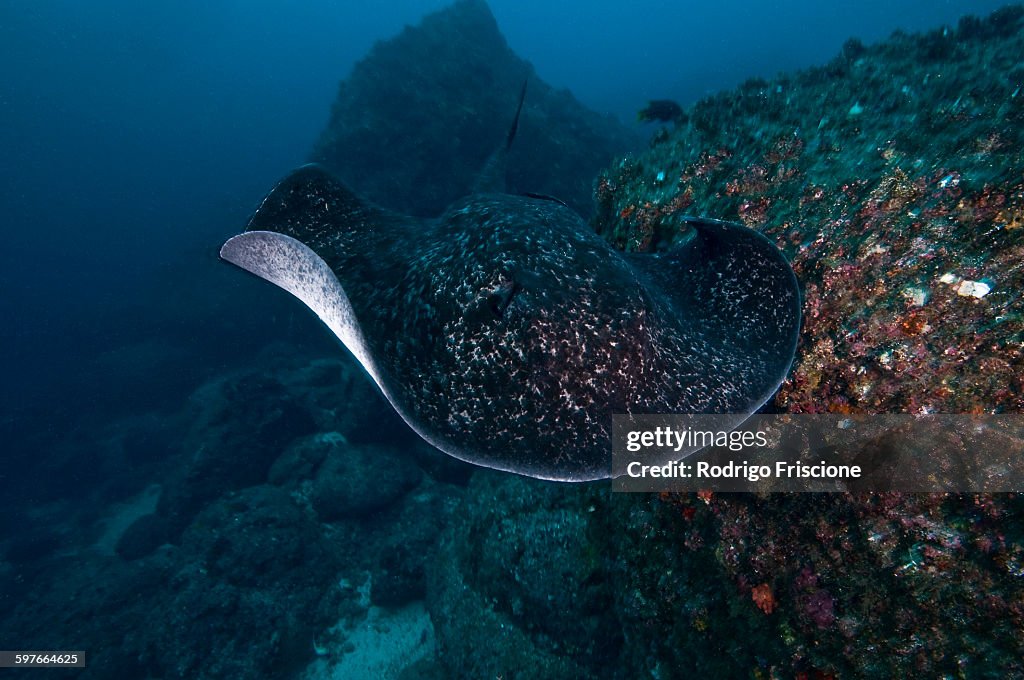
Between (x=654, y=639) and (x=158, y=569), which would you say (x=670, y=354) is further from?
(x=158, y=569)

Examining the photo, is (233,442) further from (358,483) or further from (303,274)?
(303,274)

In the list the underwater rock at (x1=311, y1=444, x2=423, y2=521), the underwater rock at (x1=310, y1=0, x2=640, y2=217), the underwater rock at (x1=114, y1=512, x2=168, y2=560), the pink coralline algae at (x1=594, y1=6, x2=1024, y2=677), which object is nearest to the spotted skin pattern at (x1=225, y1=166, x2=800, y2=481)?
Result: the pink coralline algae at (x1=594, y1=6, x2=1024, y2=677)

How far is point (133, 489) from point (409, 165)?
15326mm

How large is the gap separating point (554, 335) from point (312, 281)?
158 centimetres

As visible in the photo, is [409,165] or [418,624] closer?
[418,624]

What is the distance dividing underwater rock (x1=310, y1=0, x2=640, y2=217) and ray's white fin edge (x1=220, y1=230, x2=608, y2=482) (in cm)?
1329

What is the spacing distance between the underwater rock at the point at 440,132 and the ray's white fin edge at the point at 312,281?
13285 millimetres

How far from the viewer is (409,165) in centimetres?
1684

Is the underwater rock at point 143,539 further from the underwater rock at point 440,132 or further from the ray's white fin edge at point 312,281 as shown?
the ray's white fin edge at point 312,281

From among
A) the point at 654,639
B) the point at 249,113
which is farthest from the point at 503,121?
the point at 249,113

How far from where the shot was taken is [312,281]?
2.76 meters

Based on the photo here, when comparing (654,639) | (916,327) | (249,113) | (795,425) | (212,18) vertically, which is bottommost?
(654,639)

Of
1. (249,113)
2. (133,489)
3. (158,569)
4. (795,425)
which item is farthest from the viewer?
(249,113)

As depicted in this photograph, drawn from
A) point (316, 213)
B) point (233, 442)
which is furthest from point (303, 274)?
point (233, 442)
